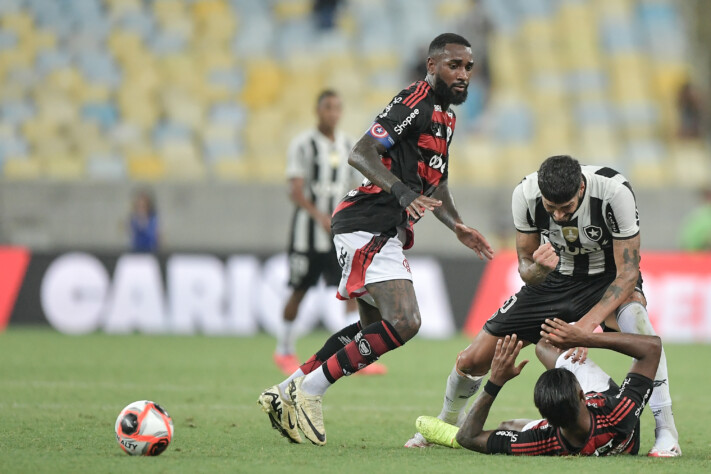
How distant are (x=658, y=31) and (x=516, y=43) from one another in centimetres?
270

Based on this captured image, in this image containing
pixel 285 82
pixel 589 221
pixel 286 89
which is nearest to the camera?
pixel 589 221

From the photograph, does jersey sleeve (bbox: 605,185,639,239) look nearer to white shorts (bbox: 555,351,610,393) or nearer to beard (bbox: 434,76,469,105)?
white shorts (bbox: 555,351,610,393)

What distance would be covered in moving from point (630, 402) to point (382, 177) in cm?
183

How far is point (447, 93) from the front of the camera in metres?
6.63

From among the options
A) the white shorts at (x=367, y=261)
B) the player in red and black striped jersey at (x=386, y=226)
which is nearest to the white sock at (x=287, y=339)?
the player in red and black striped jersey at (x=386, y=226)

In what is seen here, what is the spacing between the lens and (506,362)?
A: 5.82 m

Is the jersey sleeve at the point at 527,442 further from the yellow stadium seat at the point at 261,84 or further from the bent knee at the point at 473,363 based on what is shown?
the yellow stadium seat at the point at 261,84

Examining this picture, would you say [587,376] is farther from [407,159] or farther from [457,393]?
[407,159]

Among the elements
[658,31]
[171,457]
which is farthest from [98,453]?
[658,31]

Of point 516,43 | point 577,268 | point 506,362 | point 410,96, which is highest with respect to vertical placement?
point 516,43

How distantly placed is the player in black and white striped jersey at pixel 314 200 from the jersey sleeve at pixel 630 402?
5.03 meters

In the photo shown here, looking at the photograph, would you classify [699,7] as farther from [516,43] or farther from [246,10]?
[246,10]

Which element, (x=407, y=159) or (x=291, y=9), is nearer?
(x=407, y=159)

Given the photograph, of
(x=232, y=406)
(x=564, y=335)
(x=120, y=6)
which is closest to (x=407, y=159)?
(x=564, y=335)
